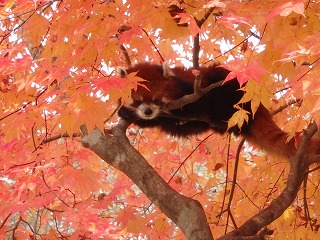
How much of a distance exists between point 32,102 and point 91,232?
3.97 feet

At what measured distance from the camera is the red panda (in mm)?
4113

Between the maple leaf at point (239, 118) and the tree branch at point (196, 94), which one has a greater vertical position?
the tree branch at point (196, 94)

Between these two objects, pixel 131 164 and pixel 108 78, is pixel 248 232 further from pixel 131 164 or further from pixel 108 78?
pixel 108 78

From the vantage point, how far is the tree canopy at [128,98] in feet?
7.64

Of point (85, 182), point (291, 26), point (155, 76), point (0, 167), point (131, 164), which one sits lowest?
point (291, 26)

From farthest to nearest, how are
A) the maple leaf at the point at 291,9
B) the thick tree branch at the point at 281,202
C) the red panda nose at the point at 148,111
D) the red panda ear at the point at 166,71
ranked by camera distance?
1. the red panda ear at the point at 166,71
2. the red panda nose at the point at 148,111
3. the thick tree branch at the point at 281,202
4. the maple leaf at the point at 291,9

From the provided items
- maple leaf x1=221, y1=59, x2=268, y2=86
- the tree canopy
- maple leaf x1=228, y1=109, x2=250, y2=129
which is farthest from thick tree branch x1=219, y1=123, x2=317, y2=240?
maple leaf x1=221, y1=59, x2=268, y2=86

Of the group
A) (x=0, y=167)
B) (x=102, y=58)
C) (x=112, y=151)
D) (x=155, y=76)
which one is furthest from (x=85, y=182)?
(x=155, y=76)

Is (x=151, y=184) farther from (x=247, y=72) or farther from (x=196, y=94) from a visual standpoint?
(x=247, y=72)

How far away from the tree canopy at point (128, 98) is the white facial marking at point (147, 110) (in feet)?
1.88

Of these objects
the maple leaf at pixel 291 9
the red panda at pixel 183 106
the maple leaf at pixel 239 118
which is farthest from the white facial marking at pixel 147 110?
the maple leaf at pixel 291 9

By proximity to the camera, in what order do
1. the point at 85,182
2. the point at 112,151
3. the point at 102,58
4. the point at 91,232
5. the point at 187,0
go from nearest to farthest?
1. the point at 187,0
2. the point at 102,58
3. the point at 112,151
4. the point at 85,182
5. the point at 91,232

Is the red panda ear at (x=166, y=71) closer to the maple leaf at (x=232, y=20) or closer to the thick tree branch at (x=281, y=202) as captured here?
the thick tree branch at (x=281, y=202)

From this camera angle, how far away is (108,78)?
8.92 feet
